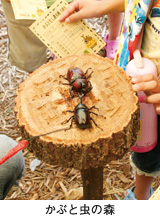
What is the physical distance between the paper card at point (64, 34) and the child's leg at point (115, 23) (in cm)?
Answer: 141

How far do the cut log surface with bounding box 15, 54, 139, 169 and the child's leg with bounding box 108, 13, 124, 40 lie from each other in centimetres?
172

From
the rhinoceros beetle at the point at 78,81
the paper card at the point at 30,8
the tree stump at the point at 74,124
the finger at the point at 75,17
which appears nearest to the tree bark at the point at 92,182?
the tree stump at the point at 74,124

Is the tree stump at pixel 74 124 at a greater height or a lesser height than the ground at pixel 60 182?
greater

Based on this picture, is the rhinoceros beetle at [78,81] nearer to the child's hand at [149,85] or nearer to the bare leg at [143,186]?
the child's hand at [149,85]

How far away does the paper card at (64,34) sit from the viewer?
6.10ft

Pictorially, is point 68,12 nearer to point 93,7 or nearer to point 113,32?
point 93,7

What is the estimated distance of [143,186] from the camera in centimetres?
212

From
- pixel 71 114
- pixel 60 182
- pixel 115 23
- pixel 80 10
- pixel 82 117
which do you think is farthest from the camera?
pixel 115 23

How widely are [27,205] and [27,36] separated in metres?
2.26

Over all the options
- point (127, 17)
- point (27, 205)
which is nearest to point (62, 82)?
point (127, 17)

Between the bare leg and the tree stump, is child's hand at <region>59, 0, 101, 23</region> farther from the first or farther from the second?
the bare leg

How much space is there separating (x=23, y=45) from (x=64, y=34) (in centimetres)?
130

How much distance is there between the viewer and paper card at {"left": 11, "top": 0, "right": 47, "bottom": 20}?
197 centimetres

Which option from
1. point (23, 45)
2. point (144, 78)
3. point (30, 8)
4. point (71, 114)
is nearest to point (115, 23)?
point (23, 45)
